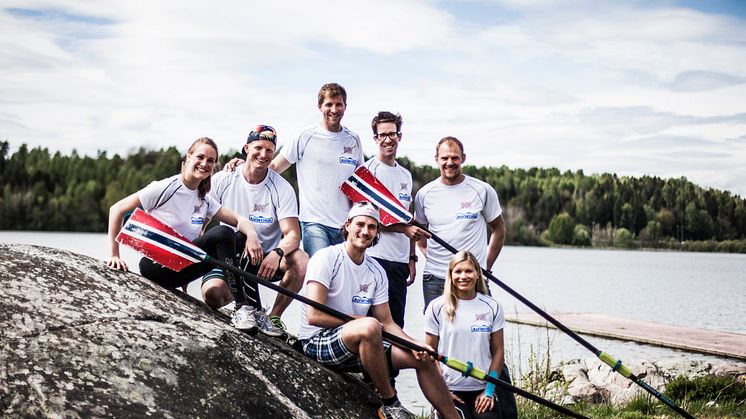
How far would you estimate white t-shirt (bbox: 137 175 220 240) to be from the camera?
560 cm

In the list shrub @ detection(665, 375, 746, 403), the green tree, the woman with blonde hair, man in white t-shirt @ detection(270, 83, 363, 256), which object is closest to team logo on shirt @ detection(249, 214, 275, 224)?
the woman with blonde hair

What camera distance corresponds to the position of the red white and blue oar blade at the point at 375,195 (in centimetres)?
660

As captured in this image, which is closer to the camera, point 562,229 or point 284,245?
point 284,245

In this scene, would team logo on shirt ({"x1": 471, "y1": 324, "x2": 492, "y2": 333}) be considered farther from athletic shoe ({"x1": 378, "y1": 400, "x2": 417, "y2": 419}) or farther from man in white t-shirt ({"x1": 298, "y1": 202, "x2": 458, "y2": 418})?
athletic shoe ({"x1": 378, "y1": 400, "x2": 417, "y2": 419})

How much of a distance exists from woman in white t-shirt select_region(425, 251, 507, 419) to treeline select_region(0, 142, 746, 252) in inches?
2894

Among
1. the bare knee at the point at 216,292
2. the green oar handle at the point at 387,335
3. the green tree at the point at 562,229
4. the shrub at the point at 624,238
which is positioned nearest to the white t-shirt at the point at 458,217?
the green oar handle at the point at 387,335

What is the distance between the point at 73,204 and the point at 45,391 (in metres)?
95.0

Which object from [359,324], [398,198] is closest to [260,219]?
[398,198]

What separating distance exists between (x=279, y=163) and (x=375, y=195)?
889 mm

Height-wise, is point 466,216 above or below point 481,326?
above

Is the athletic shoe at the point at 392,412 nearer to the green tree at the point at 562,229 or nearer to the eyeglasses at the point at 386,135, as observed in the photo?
the eyeglasses at the point at 386,135

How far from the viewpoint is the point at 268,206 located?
6168mm

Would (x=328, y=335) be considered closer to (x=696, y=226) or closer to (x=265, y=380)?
(x=265, y=380)

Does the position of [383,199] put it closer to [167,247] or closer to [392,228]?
[392,228]
